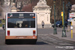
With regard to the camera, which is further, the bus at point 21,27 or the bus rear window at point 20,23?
the bus rear window at point 20,23

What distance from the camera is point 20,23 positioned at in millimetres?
19016

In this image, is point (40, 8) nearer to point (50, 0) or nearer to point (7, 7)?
point (50, 0)

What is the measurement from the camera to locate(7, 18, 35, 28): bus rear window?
1888cm

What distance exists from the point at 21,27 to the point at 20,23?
317 mm

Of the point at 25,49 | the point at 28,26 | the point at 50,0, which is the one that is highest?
the point at 50,0

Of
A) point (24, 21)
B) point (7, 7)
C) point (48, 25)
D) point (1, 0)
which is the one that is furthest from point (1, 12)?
point (24, 21)

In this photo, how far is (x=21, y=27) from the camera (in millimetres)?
18891

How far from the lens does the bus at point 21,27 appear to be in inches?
734

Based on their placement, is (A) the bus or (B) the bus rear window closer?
(A) the bus

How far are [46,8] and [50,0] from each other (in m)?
23.4

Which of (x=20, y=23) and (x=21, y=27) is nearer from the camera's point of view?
(x=21, y=27)

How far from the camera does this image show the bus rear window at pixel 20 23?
1888cm

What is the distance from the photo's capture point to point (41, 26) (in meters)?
57.0

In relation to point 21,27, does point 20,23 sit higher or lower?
higher
